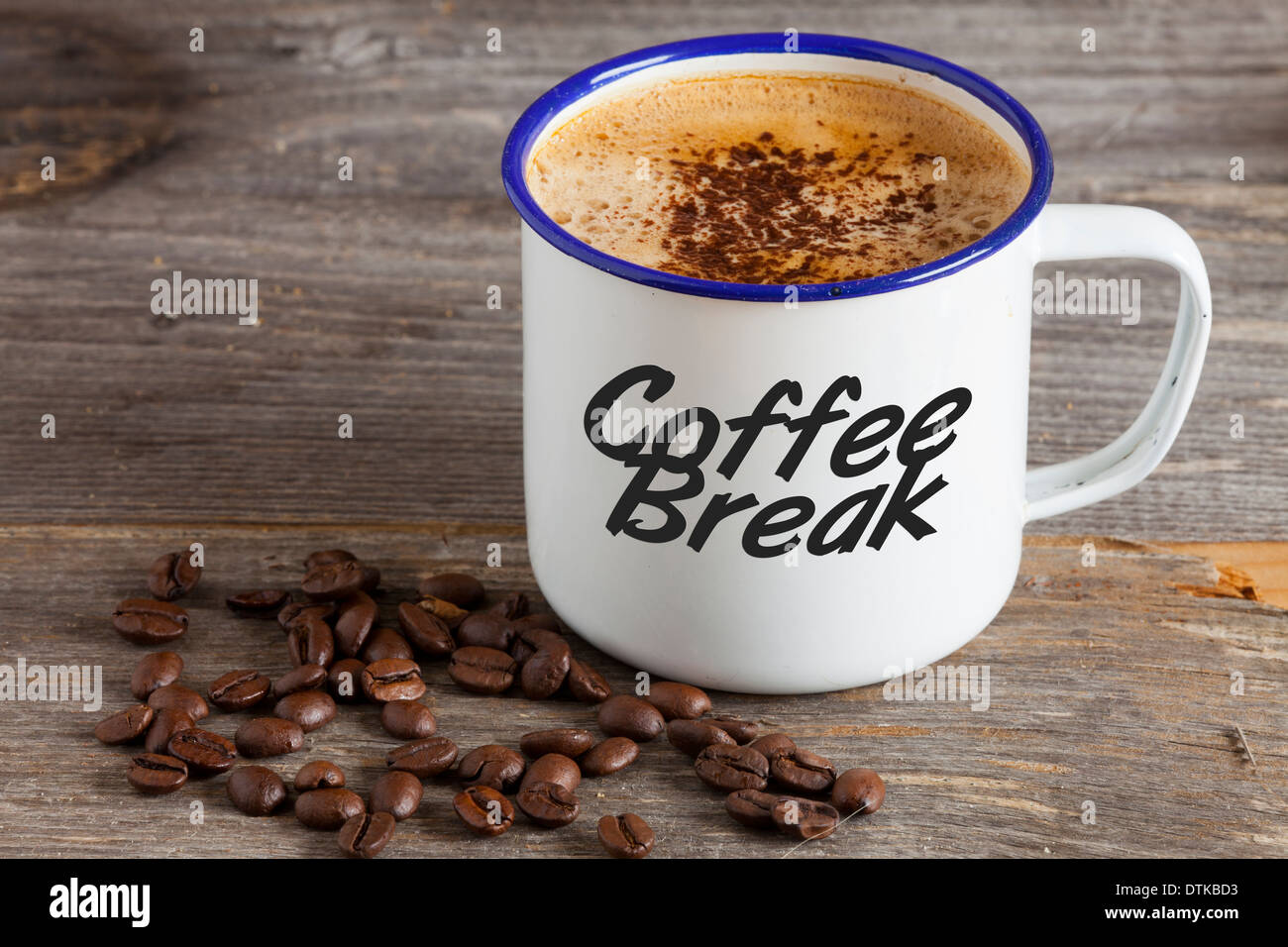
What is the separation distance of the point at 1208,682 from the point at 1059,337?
551mm

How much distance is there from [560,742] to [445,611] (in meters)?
0.20

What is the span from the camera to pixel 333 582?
140cm

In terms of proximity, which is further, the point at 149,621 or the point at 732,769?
the point at 149,621

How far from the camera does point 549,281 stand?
1.20m

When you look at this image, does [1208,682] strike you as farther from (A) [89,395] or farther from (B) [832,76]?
(A) [89,395]

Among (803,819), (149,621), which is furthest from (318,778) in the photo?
(803,819)

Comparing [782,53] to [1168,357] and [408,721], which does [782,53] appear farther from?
[408,721]

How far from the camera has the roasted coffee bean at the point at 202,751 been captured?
1221mm

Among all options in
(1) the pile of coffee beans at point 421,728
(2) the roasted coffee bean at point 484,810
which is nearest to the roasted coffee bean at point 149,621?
(1) the pile of coffee beans at point 421,728

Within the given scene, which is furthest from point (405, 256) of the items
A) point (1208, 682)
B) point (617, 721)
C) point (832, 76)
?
point (1208, 682)

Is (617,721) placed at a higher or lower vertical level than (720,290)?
lower

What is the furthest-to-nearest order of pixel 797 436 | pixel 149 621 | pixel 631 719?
pixel 149 621
pixel 631 719
pixel 797 436

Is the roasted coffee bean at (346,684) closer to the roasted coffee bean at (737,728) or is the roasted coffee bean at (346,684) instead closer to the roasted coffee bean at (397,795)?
the roasted coffee bean at (397,795)

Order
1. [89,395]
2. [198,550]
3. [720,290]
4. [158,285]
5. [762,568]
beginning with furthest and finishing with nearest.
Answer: [158,285] < [89,395] < [198,550] < [762,568] < [720,290]
